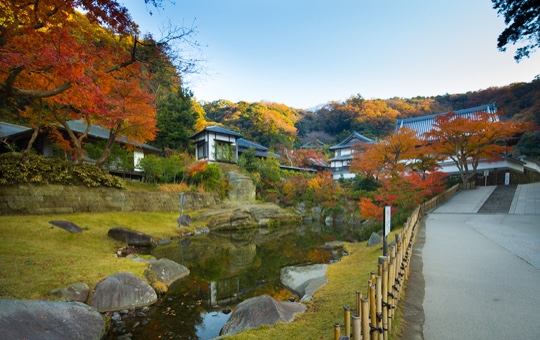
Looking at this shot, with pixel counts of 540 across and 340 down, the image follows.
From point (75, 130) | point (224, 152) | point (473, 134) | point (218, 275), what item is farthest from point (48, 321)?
point (473, 134)

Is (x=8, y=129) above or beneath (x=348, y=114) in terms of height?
beneath

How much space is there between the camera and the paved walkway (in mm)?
3117

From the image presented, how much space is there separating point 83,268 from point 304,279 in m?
5.40

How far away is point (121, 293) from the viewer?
17.4ft

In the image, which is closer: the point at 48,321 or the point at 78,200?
the point at 48,321

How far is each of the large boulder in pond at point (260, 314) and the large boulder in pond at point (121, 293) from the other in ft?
7.36

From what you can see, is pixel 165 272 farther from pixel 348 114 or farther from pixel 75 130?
pixel 348 114

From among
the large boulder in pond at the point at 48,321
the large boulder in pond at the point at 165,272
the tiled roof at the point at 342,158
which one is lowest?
the large boulder in pond at the point at 165,272

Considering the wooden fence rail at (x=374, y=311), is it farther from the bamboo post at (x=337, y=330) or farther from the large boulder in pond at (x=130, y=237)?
the large boulder in pond at (x=130, y=237)

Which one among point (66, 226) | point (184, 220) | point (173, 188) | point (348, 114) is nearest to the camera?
point (66, 226)

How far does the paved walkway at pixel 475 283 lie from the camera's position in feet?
10.2

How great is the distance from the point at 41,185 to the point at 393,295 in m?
14.5

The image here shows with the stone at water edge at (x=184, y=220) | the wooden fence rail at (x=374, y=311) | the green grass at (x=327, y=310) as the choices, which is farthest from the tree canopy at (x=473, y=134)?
the wooden fence rail at (x=374, y=311)

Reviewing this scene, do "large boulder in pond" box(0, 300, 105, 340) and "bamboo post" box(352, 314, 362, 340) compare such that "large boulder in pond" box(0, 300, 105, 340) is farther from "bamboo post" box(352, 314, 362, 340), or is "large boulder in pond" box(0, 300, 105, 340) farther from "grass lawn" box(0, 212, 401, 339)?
"bamboo post" box(352, 314, 362, 340)
